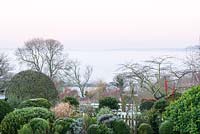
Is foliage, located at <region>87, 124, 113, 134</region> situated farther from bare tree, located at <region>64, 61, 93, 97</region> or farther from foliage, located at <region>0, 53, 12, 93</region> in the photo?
foliage, located at <region>0, 53, 12, 93</region>

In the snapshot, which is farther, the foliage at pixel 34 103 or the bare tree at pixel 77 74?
the bare tree at pixel 77 74

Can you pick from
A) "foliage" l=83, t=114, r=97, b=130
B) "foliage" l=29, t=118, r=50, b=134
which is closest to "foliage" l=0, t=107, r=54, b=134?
"foliage" l=29, t=118, r=50, b=134

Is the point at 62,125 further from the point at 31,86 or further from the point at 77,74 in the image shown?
the point at 77,74

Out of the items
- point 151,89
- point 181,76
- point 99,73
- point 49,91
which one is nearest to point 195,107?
point 49,91

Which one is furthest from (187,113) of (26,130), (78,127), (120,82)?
(120,82)

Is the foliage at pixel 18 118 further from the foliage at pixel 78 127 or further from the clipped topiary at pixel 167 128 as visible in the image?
the clipped topiary at pixel 167 128

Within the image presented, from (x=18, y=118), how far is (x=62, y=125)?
122cm

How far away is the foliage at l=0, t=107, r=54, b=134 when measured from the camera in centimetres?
1041

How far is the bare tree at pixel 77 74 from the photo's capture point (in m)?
29.0

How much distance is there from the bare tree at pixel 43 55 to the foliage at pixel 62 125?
58.7ft

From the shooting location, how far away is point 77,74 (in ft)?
97.0

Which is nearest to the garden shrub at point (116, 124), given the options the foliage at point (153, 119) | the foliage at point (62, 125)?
the foliage at point (62, 125)

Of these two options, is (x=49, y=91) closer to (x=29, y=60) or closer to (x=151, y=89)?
(x=151, y=89)

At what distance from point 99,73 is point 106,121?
18.6m
